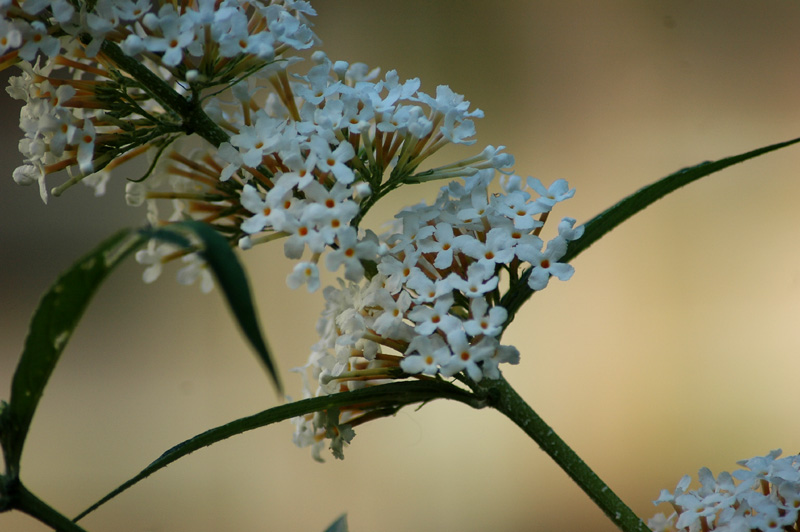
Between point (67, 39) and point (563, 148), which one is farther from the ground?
point (563, 148)

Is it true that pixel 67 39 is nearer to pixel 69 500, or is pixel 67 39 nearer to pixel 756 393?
pixel 69 500

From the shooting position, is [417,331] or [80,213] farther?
[80,213]

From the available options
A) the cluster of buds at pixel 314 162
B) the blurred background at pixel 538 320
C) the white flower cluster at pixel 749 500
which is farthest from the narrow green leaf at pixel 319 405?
the blurred background at pixel 538 320

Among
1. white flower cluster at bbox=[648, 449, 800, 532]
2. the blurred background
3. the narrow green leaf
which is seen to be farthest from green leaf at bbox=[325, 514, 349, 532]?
the blurred background

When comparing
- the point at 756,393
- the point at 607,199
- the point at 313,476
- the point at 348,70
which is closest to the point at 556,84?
the point at 607,199

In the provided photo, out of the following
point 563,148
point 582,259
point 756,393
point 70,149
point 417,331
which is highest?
point 563,148

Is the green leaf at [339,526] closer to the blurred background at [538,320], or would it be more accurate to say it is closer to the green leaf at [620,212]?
the green leaf at [620,212]
